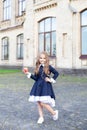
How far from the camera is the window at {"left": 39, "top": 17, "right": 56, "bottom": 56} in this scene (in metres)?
25.2

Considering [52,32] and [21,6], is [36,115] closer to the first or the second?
[52,32]

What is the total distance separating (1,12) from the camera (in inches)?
1486

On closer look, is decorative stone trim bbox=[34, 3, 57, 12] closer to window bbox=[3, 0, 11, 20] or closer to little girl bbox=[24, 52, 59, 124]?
window bbox=[3, 0, 11, 20]

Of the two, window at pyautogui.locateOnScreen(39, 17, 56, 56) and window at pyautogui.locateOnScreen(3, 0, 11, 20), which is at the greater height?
window at pyautogui.locateOnScreen(3, 0, 11, 20)

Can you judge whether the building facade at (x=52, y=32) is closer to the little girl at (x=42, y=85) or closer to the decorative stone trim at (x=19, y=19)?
the decorative stone trim at (x=19, y=19)

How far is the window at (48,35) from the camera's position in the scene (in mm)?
25188

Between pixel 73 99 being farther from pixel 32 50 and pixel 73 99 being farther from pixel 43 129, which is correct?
pixel 32 50

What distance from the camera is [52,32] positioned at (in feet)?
83.1

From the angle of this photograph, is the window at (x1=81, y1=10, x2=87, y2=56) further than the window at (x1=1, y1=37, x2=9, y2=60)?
No

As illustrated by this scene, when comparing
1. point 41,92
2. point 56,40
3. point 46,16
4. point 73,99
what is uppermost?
point 46,16

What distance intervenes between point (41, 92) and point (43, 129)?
840mm

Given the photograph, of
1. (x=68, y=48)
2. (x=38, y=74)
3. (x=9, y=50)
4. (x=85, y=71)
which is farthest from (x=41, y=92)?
(x=9, y=50)

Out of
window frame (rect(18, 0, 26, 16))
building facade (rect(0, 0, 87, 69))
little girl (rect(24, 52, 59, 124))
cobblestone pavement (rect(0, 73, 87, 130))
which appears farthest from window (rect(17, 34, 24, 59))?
little girl (rect(24, 52, 59, 124))

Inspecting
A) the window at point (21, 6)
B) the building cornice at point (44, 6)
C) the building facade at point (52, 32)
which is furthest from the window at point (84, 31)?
the window at point (21, 6)
